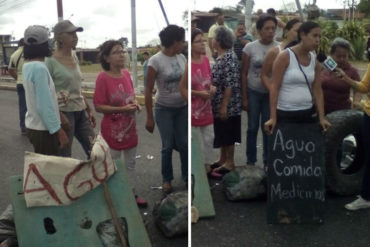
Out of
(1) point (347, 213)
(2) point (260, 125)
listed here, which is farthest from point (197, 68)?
(1) point (347, 213)

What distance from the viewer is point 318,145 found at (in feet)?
7.73

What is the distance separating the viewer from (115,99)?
2215 millimetres

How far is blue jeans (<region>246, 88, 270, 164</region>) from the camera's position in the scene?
2.79 metres

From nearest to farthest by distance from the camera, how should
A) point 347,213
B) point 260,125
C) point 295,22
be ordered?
point 295,22 → point 347,213 → point 260,125

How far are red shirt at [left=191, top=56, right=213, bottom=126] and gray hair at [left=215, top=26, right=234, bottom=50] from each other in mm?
141

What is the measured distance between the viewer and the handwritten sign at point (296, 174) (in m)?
2.33

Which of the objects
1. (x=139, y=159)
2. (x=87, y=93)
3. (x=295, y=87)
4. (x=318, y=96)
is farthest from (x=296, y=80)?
(x=87, y=93)

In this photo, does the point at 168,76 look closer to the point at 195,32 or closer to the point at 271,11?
the point at 195,32

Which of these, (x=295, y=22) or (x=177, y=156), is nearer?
(x=295, y=22)

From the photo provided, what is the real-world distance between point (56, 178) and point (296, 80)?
1304mm

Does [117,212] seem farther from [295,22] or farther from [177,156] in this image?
[295,22]

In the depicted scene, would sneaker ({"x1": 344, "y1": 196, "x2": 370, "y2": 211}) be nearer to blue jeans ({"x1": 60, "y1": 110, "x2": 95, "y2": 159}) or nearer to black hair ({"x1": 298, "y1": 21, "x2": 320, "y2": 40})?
black hair ({"x1": 298, "y1": 21, "x2": 320, "y2": 40})

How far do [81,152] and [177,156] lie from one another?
1.62 ft

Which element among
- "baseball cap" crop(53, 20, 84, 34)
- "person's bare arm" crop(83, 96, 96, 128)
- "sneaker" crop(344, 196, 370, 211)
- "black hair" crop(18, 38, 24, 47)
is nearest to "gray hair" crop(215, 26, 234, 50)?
"baseball cap" crop(53, 20, 84, 34)
